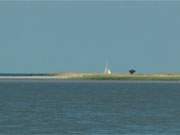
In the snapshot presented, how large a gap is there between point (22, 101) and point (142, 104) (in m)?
9.89

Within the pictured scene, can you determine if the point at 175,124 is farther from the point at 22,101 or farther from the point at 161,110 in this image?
the point at 22,101

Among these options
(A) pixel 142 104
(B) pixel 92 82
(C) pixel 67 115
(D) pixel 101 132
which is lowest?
(D) pixel 101 132

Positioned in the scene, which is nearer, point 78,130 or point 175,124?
point 78,130

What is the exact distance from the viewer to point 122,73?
171 m

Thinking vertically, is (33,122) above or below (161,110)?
below

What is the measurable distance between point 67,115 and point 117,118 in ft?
11.6

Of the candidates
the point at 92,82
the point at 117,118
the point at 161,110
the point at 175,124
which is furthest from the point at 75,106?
the point at 92,82

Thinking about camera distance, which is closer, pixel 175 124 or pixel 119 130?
pixel 119 130

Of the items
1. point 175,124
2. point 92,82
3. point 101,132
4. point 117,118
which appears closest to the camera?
point 101,132

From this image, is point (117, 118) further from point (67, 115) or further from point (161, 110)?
point (161, 110)

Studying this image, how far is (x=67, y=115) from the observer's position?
68.8 metres

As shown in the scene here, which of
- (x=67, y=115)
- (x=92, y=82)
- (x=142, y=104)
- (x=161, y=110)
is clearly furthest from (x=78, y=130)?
Answer: (x=92, y=82)

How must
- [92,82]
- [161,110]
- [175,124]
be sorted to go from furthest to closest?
[92,82]
[161,110]
[175,124]

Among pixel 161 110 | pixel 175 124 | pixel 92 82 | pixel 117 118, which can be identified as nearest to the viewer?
pixel 175 124
